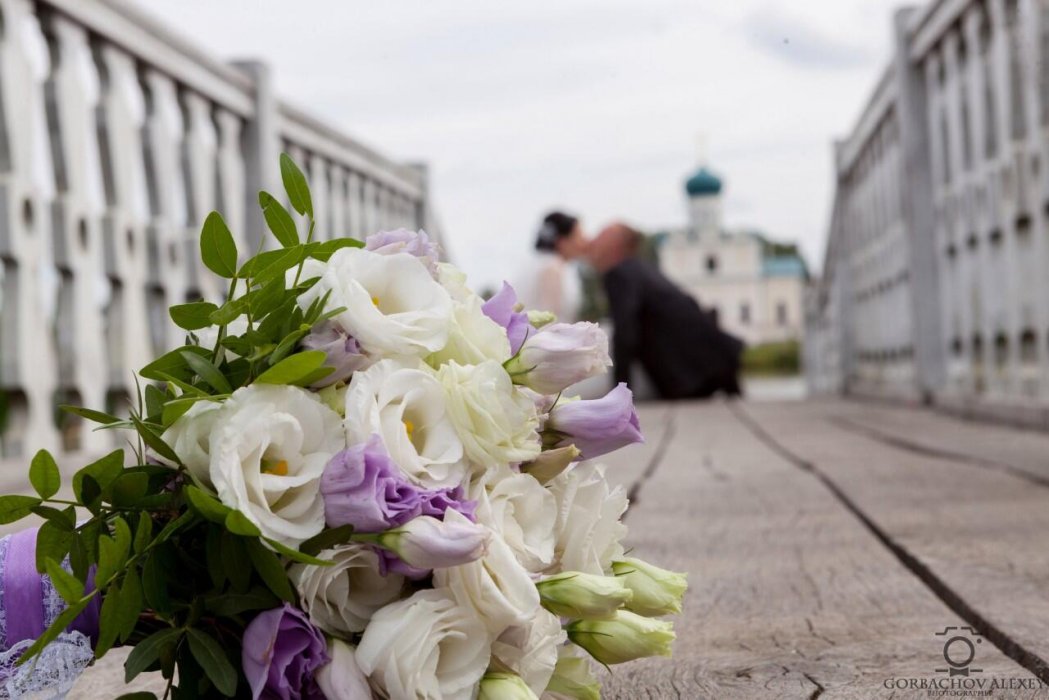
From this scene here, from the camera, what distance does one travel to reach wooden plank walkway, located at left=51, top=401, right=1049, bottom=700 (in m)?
0.89

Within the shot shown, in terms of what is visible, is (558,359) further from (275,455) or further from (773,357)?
(773,357)

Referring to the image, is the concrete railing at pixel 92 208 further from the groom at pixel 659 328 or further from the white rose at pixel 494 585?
the groom at pixel 659 328

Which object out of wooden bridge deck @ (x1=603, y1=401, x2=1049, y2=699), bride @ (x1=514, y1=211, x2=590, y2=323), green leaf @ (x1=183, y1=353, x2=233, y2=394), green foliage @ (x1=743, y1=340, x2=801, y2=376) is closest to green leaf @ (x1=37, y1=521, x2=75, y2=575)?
green leaf @ (x1=183, y1=353, x2=233, y2=394)

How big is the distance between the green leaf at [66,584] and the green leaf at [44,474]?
0.15 feet

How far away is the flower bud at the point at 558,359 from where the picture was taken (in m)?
0.69

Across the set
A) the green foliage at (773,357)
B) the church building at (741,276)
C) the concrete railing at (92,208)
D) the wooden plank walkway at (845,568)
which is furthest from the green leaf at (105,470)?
the church building at (741,276)

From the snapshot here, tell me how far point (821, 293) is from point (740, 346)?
6.63 feet

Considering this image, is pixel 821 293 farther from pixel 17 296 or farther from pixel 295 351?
pixel 295 351

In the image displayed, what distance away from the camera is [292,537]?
23.7 inches

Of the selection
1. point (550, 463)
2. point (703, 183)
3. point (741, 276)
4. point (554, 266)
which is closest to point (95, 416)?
point (550, 463)

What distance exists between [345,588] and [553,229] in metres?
7.74

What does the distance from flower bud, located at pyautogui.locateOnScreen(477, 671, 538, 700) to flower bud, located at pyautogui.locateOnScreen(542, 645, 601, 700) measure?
6 centimetres

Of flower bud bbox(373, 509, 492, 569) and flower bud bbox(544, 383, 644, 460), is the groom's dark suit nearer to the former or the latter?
flower bud bbox(544, 383, 644, 460)

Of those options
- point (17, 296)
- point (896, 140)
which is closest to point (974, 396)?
point (896, 140)
